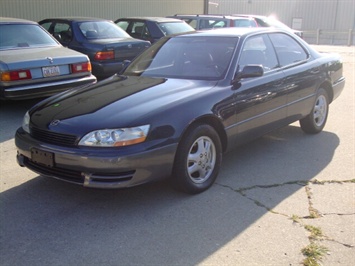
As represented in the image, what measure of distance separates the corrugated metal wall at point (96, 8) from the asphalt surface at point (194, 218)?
30.2 ft

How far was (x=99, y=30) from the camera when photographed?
9.54 metres

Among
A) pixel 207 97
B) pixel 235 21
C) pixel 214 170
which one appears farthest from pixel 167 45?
pixel 235 21

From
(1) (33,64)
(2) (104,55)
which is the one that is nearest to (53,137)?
(1) (33,64)

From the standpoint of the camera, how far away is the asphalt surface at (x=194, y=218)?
123 inches

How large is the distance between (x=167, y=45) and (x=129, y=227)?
2.63 meters

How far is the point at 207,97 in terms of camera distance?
13.8ft

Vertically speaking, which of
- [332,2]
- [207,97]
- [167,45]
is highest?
[332,2]

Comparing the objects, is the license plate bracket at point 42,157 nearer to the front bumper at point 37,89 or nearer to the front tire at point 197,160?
the front tire at point 197,160

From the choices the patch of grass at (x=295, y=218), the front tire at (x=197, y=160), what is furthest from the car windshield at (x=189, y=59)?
the patch of grass at (x=295, y=218)

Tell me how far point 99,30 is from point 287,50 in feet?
16.9

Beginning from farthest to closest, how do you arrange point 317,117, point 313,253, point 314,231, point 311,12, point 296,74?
point 311,12 → point 317,117 → point 296,74 → point 314,231 → point 313,253

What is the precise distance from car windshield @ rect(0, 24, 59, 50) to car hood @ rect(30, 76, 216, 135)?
3307mm

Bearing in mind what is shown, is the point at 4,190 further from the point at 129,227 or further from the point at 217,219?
the point at 217,219

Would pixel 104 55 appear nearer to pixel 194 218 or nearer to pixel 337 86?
pixel 337 86
